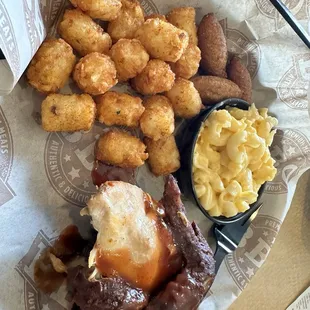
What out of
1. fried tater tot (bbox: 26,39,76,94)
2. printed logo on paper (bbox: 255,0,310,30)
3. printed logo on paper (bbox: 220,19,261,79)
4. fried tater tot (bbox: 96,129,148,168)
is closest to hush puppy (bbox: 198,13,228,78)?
printed logo on paper (bbox: 220,19,261,79)

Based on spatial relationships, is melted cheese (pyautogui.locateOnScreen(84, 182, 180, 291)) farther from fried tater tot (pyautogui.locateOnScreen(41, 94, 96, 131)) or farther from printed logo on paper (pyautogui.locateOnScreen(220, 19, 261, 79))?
printed logo on paper (pyautogui.locateOnScreen(220, 19, 261, 79))

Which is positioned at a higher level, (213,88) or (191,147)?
(213,88)

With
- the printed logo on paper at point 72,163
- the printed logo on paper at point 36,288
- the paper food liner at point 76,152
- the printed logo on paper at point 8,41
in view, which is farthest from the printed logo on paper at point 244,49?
the printed logo on paper at point 36,288

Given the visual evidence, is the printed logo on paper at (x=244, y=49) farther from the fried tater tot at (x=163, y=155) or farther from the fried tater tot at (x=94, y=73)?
the fried tater tot at (x=94, y=73)

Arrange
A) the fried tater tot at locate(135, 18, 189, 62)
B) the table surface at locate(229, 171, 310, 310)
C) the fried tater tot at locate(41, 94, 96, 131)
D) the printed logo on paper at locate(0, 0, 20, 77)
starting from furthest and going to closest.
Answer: the table surface at locate(229, 171, 310, 310) → the fried tater tot at locate(135, 18, 189, 62) → the fried tater tot at locate(41, 94, 96, 131) → the printed logo on paper at locate(0, 0, 20, 77)

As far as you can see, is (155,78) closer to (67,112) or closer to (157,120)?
(157,120)

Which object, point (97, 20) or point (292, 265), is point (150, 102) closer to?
point (97, 20)

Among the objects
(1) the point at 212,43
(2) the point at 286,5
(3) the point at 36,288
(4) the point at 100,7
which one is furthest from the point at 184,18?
(3) the point at 36,288
